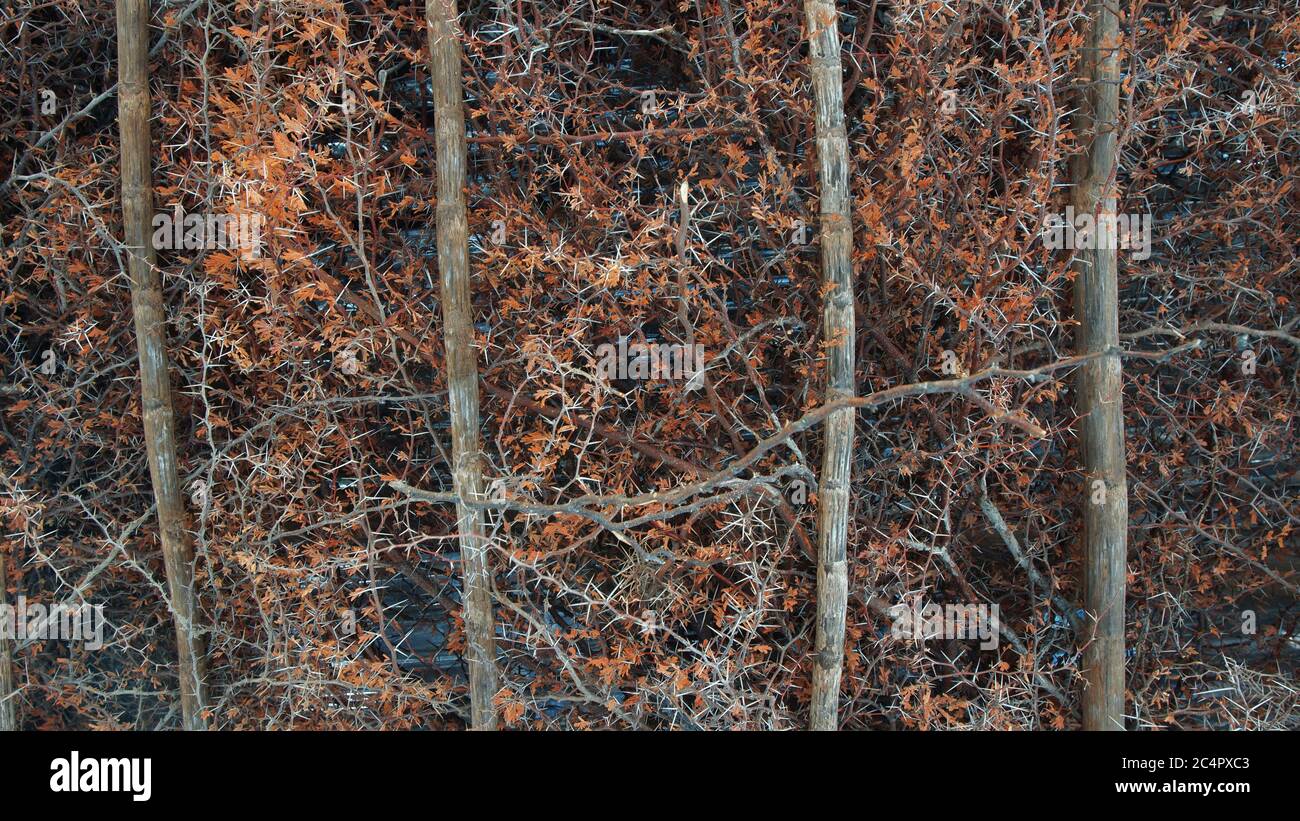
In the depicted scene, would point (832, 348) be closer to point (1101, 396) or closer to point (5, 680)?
point (1101, 396)

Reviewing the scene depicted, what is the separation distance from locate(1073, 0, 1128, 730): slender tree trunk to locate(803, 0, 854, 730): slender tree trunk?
3.29 ft

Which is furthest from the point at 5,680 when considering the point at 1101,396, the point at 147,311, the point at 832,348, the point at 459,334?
the point at 1101,396

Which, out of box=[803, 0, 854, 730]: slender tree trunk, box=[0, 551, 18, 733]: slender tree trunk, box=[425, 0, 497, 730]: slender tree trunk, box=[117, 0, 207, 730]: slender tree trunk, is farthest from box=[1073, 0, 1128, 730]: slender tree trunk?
box=[0, 551, 18, 733]: slender tree trunk

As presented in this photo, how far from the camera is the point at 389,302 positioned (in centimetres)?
345

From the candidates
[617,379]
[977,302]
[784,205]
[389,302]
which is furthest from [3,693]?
[977,302]

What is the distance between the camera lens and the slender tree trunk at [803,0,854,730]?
3258 mm

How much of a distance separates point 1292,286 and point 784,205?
7.29 ft

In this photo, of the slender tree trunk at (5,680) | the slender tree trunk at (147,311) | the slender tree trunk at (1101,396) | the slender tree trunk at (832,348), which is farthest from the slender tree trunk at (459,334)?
the slender tree trunk at (1101,396)

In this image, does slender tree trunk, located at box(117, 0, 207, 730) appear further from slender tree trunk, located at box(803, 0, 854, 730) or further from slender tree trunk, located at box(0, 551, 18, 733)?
slender tree trunk, located at box(803, 0, 854, 730)

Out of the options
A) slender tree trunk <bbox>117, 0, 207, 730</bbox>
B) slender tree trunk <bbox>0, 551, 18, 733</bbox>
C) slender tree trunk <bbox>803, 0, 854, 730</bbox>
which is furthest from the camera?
slender tree trunk <bbox>0, 551, 18, 733</bbox>

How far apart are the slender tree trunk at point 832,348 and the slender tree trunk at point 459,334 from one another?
51.5 inches
